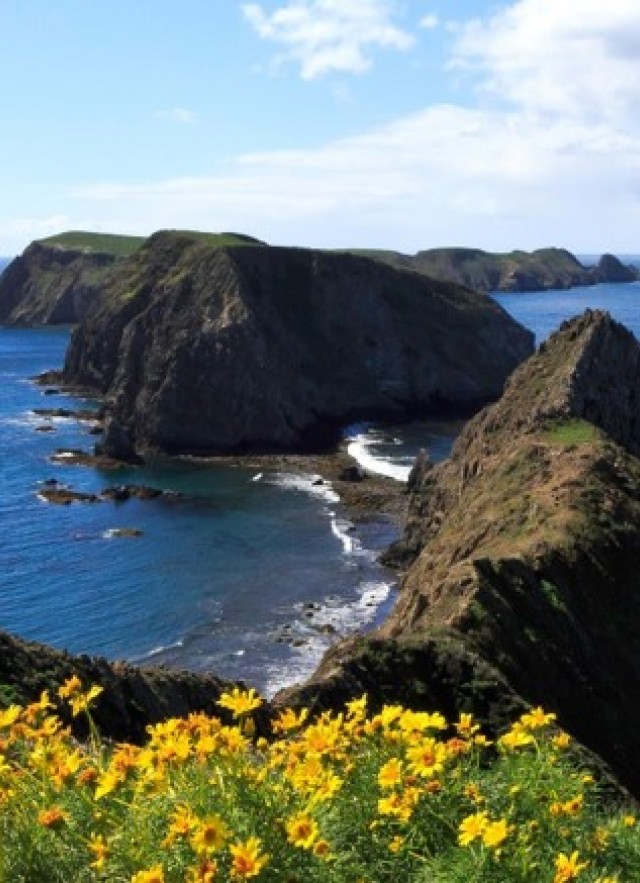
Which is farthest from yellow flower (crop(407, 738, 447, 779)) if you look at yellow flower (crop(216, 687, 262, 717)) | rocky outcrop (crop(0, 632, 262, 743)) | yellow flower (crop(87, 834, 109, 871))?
rocky outcrop (crop(0, 632, 262, 743))

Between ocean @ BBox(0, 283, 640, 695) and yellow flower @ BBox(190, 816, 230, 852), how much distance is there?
4246 centimetres

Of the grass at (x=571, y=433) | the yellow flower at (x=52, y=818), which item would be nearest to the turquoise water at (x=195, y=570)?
the grass at (x=571, y=433)

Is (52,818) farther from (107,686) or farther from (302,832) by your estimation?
(107,686)

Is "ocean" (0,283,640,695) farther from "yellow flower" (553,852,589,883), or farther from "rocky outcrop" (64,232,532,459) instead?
"yellow flower" (553,852,589,883)

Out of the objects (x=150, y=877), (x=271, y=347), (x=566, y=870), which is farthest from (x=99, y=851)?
(x=271, y=347)

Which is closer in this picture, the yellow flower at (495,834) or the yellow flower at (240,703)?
the yellow flower at (495,834)

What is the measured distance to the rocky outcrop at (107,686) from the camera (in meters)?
19.2

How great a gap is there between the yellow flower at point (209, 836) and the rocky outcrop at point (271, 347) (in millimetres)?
91082

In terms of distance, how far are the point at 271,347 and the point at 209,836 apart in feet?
363

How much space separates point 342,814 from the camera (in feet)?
22.6

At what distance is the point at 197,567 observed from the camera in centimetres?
6512

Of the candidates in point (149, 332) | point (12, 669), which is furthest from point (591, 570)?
point (149, 332)

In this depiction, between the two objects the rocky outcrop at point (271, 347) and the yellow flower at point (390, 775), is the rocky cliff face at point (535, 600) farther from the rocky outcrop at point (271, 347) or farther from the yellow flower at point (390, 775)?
the rocky outcrop at point (271, 347)

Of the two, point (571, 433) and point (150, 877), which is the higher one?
point (150, 877)
